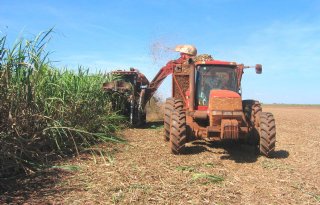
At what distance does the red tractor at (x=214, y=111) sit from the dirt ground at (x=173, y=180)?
389 millimetres

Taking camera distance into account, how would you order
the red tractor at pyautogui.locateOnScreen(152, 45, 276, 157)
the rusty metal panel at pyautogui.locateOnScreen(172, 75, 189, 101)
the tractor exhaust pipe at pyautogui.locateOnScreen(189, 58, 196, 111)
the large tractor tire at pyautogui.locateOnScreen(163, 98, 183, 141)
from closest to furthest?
the red tractor at pyautogui.locateOnScreen(152, 45, 276, 157) → the tractor exhaust pipe at pyautogui.locateOnScreen(189, 58, 196, 111) → the large tractor tire at pyautogui.locateOnScreen(163, 98, 183, 141) → the rusty metal panel at pyautogui.locateOnScreen(172, 75, 189, 101)

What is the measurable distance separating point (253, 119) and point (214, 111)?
1.19m

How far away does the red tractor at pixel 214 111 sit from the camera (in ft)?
24.0

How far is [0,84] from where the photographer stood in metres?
4.99

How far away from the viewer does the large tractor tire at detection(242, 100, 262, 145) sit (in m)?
7.91

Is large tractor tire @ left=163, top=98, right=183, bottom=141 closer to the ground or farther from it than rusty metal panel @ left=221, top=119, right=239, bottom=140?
farther from it

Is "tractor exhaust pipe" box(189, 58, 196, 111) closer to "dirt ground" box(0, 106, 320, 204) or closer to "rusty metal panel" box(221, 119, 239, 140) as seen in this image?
"dirt ground" box(0, 106, 320, 204)

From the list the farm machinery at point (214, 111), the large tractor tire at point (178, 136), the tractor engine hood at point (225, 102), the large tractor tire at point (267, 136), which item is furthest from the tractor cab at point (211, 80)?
the large tractor tire at point (267, 136)

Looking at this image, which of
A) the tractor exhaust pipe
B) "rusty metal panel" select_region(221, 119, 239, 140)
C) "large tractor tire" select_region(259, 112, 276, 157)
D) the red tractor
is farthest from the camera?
the tractor exhaust pipe

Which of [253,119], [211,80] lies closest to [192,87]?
[211,80]

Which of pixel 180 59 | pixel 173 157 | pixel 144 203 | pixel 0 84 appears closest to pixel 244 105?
pixel 173 157

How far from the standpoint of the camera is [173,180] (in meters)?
5.48

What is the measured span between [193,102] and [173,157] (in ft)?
4.51

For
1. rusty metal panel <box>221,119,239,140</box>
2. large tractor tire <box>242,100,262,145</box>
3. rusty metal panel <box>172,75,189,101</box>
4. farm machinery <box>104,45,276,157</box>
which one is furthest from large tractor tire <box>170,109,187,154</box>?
rusty metal panel <box>172,75,189,101</box>
